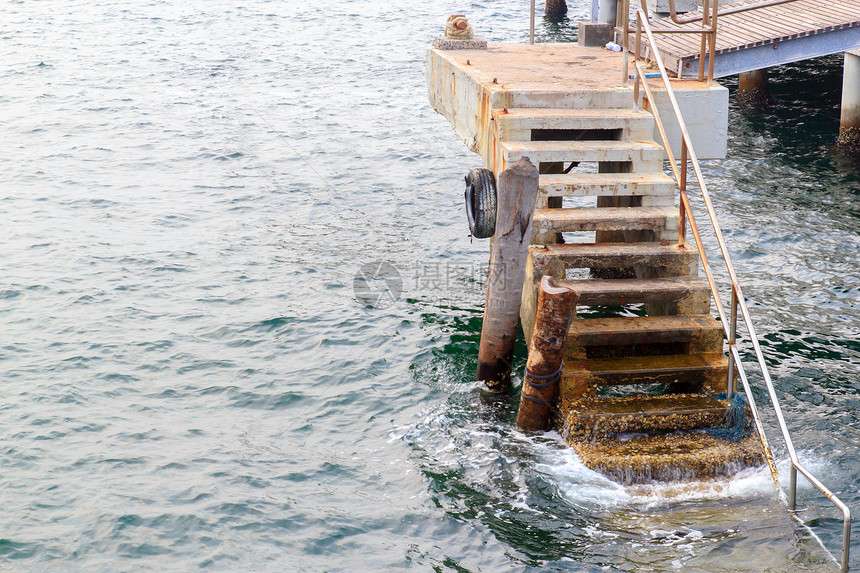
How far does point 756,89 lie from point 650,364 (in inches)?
577

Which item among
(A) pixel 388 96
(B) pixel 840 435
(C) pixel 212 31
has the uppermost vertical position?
(C) pixel 212 31

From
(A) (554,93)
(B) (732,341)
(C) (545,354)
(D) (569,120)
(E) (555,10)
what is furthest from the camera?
(E) (555,10)

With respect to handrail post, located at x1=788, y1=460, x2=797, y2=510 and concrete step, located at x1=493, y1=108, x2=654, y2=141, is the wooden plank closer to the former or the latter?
concrete step, located at x1=493, y1=108, x2=654, y2=141

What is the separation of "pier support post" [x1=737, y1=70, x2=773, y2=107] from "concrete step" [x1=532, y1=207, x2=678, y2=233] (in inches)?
521

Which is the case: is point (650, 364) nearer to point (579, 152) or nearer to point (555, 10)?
point (579, 152)

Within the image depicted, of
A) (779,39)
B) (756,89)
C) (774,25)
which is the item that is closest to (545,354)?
(779,39)

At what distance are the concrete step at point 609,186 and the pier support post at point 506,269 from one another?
832mm

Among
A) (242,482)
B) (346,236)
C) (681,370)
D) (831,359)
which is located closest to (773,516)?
(681,370)

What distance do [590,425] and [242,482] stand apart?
11.0ft

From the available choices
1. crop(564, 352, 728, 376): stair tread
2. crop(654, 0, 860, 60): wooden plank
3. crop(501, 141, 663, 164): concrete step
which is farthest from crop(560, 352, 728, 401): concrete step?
crop(654, 0, 860, 60): wooden plank

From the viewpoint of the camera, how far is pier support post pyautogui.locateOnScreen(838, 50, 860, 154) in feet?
53.0

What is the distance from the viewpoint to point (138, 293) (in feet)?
40.8

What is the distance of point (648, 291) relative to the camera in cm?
839

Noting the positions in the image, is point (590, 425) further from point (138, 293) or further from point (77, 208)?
point (77, 208)
